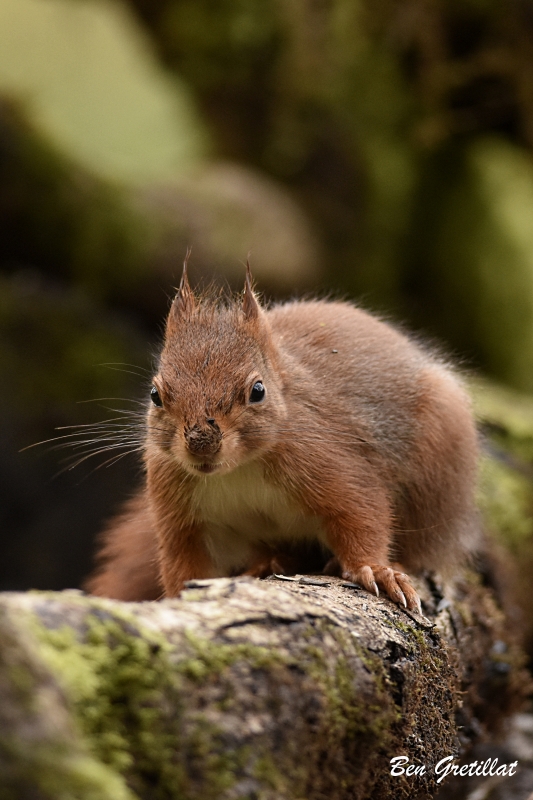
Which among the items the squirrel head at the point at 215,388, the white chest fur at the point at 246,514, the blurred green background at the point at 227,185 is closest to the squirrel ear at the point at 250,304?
the squirrel head at the point at 215,388

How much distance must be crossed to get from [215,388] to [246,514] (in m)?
0.64

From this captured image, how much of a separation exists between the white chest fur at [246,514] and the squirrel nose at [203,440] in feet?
1.21

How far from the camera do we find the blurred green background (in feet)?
30.2

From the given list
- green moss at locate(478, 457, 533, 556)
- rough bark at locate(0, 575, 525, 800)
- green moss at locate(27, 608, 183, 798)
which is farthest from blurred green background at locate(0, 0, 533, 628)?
green moss at locate(27, 608, 183, 798)

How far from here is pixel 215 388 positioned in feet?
11.5

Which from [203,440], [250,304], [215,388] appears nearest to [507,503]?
[250,304]

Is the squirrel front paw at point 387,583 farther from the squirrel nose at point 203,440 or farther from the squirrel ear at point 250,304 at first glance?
the squirrel ear at point 250,304

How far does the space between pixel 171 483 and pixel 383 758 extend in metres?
1.53

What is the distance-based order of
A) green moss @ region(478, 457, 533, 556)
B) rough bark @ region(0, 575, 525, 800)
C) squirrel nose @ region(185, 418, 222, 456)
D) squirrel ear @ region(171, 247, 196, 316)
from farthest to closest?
1. green moss @ region(478, 457, 533, 556)
2. squirrel ear @ region(171, 247, 196, 316)
3. squirrel nose @ region(185, 418, 222, 456)
4. rough bark @ region(0, 575, 525, 800)

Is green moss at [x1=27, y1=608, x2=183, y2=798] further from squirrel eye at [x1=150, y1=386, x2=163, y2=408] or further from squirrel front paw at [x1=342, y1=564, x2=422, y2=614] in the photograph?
squirrel eye at [x1=150, y1=386, x2=163, y2=408]

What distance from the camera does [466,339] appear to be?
10.9 meters

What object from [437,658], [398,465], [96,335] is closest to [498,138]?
[96,335]

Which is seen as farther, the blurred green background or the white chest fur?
the blurred green background

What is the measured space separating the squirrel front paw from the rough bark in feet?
0.85
